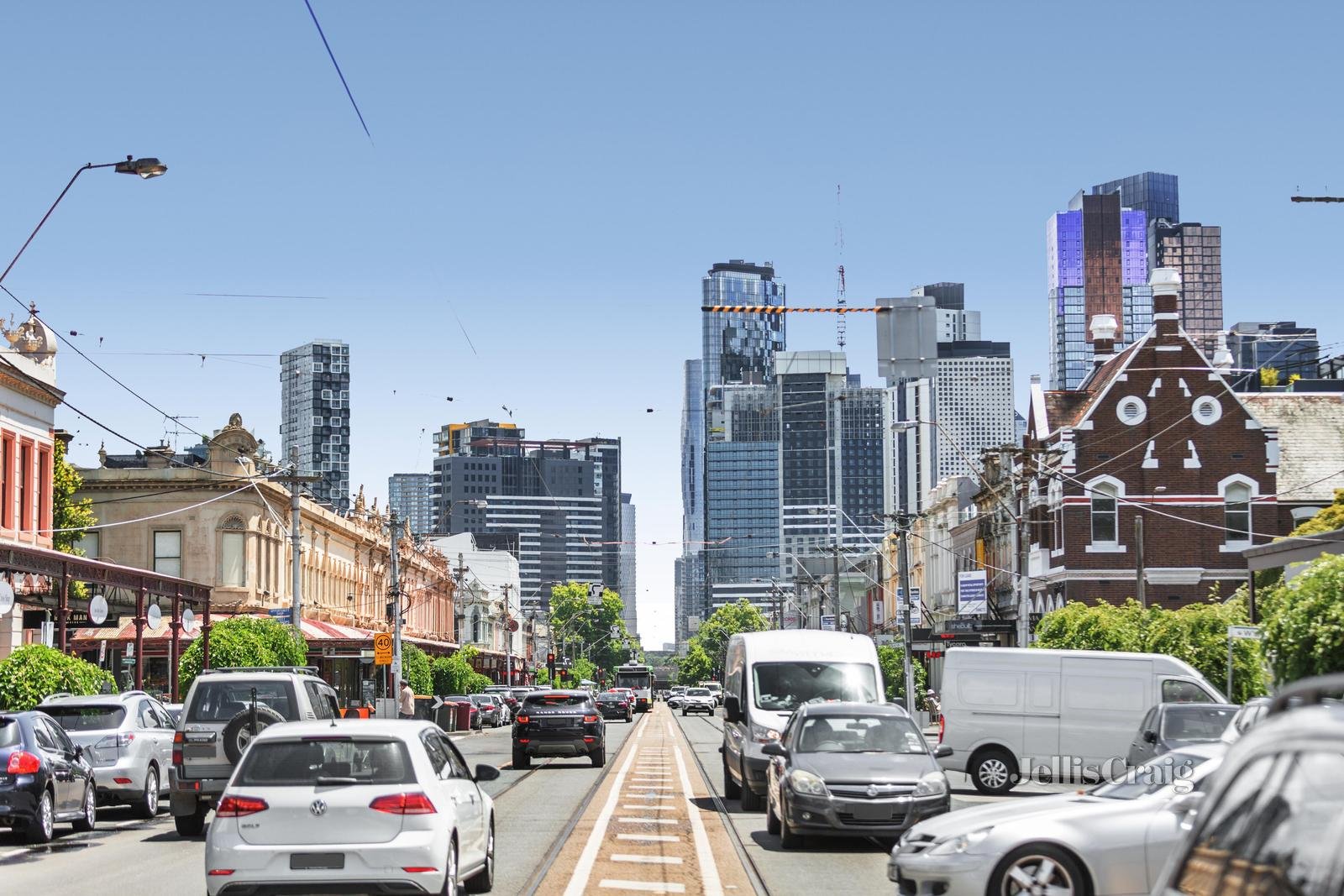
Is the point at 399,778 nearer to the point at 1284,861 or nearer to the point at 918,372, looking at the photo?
the point at 1284,861

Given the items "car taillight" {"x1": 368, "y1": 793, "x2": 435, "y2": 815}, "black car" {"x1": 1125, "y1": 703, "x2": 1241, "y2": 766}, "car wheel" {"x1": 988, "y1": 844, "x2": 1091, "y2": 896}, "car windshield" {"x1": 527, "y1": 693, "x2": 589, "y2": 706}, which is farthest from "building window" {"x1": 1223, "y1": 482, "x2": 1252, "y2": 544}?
"car taillight" {"x1": 368, "y1": 793, "x2": 435, "y2": 815}

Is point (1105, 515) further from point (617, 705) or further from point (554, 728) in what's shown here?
point (617, 705)

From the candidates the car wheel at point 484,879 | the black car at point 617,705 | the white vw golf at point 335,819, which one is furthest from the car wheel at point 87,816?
the black car at point 617,705

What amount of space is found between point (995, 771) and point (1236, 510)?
3628 centimetres

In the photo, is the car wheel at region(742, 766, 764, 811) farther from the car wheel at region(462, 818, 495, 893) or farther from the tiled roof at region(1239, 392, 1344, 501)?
the tiled roof at region(1239, 392, 1344, 501)

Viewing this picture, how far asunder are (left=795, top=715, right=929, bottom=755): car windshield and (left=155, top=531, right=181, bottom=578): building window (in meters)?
48.0

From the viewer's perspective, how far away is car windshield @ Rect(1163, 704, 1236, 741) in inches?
884

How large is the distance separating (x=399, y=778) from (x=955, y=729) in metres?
17.8

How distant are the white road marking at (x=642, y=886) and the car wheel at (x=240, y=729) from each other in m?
5.84

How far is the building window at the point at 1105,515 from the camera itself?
60.9 meters

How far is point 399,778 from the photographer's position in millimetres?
12141

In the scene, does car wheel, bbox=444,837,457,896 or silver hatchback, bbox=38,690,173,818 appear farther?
silver hatchback, bbox=38,690,173,818

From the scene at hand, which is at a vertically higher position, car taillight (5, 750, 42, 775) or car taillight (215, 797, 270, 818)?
car taillight (215, 797, 270, 818)

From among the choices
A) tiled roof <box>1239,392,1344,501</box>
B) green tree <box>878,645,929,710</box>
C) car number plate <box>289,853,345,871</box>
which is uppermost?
tiled roof <box>1239,392,1344,501</box>
